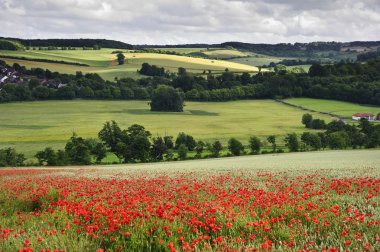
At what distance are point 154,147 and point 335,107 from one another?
8834cm

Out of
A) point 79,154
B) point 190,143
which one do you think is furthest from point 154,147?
point 79,154

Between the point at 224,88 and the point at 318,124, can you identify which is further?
the point at 224,88

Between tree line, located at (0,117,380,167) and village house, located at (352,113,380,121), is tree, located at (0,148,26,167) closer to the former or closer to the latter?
tree line, located at (0,117,380,167)

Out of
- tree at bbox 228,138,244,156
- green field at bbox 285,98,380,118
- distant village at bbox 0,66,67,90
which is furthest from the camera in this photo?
distant village at bbox 0,66,67,90

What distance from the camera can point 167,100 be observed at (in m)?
164

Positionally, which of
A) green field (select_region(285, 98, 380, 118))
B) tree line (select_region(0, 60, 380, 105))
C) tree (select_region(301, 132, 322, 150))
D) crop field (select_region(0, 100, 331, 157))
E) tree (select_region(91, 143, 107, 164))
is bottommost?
crop field (select_region(0, 100, 331, 157))

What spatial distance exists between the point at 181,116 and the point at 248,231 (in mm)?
139992

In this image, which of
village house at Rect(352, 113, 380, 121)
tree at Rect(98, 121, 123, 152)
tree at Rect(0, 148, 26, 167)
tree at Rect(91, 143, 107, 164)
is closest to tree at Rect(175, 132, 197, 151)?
tree at Rect(98, 121, 123, 152)

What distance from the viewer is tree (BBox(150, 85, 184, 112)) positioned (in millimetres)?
163000

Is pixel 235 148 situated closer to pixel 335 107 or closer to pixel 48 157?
pixel 48 157

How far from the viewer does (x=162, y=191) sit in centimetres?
1379

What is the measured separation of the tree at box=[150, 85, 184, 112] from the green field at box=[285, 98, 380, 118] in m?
45.6

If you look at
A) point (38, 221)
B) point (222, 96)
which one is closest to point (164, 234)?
point (38, 221)

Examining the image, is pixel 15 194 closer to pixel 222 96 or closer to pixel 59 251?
pixel 59 251
